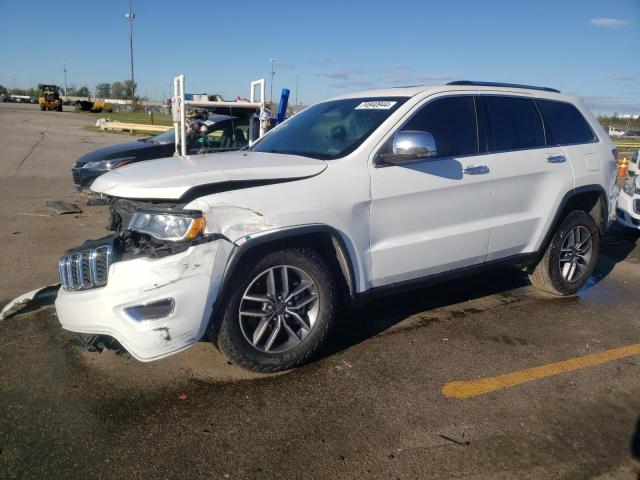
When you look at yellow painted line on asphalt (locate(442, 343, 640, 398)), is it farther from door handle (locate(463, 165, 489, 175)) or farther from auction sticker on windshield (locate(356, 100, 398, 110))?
auction sticker on windshield (locate(356, 100, 398, 110))

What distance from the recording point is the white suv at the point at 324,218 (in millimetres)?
3133

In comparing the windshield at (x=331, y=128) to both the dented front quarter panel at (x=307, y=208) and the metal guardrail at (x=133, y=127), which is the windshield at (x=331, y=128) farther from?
the metal guardrail at (x=133, y=127)

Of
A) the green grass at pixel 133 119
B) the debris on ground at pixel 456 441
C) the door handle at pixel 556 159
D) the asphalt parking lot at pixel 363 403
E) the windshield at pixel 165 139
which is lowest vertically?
the green grass at pixel 133 119

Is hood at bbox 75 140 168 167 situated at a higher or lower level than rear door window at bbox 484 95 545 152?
lower

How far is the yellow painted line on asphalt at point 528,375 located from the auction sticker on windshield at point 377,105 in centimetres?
209

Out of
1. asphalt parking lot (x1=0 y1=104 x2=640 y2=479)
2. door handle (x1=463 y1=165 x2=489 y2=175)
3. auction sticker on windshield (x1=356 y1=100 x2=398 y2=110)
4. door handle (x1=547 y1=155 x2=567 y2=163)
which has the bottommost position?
asphalt parking lot (x1=0 y1=104 x2=640 y2=479)

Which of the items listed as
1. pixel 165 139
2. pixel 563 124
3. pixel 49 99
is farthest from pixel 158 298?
pixel 49 99

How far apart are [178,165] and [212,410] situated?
160cm

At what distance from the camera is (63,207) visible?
8719 millimetres

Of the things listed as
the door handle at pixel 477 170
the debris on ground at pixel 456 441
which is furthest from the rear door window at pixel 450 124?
the debris on ground at pixel 456 441

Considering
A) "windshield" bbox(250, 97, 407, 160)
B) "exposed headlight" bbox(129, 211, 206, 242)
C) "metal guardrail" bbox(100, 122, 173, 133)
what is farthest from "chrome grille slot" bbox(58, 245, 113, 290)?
"metal guardrail" bbox(100, 122, 173, 133)

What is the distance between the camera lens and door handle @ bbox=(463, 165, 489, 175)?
14.1 ft

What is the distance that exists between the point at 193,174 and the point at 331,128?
146 cm

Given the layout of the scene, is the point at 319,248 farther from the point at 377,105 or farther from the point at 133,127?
the point at 133,127
